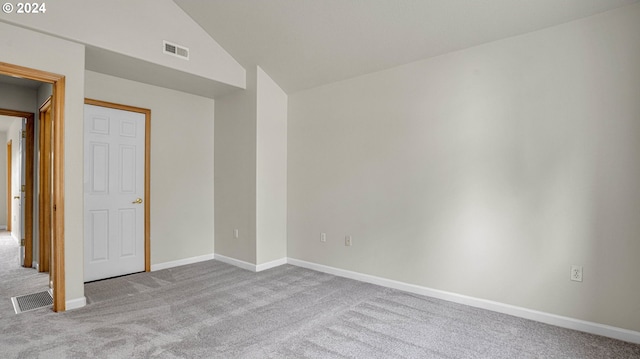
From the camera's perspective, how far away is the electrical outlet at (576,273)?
8.59 feet

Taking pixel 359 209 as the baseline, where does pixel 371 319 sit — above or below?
below

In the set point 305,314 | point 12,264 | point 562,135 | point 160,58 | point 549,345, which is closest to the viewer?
point 549,345

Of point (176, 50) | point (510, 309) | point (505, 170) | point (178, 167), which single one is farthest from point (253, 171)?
point (510, 309)

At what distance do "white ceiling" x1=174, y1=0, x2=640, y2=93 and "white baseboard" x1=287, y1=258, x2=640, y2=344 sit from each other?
241 centimetres

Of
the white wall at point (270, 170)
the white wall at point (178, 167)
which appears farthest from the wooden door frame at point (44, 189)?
the white wall at point (270, 170)

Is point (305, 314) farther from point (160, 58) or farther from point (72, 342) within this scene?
point (160, 58)

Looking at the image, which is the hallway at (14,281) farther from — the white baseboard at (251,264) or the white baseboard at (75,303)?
the white baseboard at (251,264)

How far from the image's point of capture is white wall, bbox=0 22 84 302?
2.90 metres

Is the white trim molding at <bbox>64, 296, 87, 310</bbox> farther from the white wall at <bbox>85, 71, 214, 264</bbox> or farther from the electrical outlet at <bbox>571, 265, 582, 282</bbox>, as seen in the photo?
the electrical outlet at <bbox>571, 265, 582, 282</bbox>

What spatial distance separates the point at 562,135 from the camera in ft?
8.83

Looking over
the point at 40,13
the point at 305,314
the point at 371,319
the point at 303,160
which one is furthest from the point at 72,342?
the point at 303,160

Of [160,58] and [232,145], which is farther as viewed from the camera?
[232,145]

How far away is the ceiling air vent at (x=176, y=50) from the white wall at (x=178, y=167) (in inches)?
35.3

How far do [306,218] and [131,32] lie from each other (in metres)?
2.94
